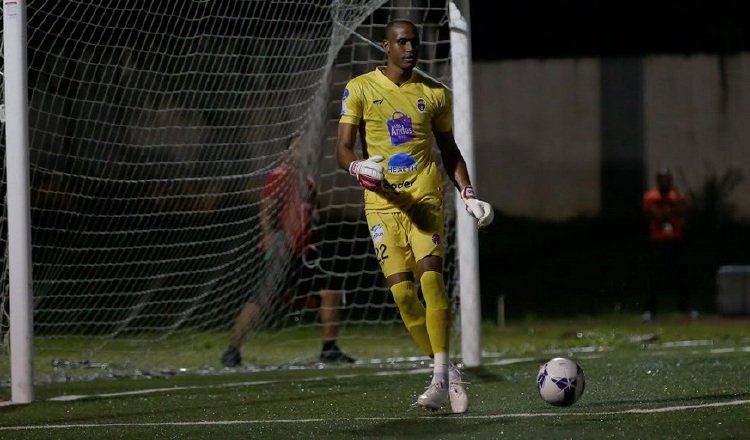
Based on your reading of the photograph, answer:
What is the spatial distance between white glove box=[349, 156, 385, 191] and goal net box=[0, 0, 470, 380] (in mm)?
3442

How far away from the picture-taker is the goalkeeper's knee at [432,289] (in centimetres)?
707

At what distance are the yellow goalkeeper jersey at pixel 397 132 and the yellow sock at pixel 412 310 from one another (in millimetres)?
400

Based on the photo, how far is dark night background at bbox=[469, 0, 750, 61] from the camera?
68.2ft

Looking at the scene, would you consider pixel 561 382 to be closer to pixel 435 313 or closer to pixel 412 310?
A: pixel 435 313

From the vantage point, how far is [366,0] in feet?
34.3

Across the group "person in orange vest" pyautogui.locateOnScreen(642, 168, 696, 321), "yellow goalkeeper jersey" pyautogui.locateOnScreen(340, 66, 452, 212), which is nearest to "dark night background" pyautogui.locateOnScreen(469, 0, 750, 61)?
"person in orange vest" pyautogui.locateOnScreen(642, 168, 696, 321)

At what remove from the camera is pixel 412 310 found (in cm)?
723

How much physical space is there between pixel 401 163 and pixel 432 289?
0.65m

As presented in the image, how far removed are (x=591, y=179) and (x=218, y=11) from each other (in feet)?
35.4

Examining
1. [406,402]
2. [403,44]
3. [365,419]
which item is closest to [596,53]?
[406,402]

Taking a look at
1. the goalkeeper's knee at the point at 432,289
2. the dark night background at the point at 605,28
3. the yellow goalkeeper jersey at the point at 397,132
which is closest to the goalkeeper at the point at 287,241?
the yellow goalkeeper jersey at the point at 397,132

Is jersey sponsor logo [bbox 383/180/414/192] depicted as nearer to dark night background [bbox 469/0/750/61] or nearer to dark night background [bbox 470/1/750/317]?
dark night background [bbox 470/1/750/317]

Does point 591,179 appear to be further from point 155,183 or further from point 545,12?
point 155,183

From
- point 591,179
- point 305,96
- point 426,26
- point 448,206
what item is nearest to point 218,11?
point 305,96
